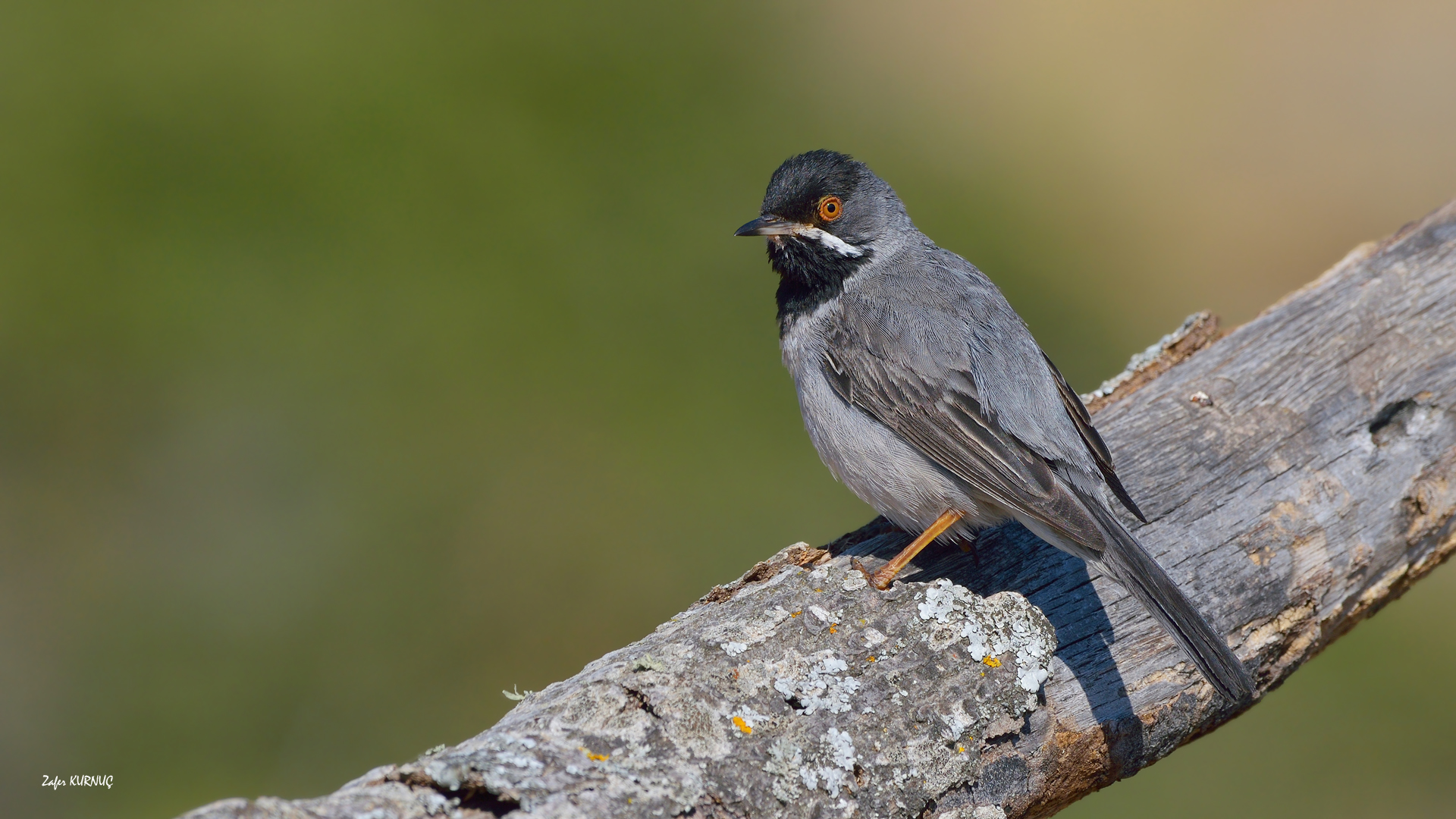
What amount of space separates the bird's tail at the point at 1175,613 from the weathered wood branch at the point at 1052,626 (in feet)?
1.14

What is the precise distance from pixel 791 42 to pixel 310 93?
5169 mm

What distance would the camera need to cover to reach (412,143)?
9.12 meters

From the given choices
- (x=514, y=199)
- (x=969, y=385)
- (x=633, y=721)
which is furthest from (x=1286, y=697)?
(x=514, y=199)

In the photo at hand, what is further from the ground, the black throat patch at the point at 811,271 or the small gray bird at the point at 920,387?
the black throat patch at the point at 811,271

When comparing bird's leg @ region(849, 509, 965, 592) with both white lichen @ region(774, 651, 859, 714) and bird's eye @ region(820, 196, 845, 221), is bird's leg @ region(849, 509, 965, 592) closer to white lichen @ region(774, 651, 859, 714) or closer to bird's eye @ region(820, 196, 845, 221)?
white lichen @ region(774, 651, 859, 714)

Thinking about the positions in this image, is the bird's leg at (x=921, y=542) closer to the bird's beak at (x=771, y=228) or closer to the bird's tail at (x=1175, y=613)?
the bird's tail at (x=1175, y=613)

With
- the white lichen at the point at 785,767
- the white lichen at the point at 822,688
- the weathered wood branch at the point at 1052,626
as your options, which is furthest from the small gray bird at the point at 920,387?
the white lichen at the point at 785,767

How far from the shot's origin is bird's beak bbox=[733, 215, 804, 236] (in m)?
→ 5.20

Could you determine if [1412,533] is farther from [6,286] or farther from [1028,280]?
[6,286]

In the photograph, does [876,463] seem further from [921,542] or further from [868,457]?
[921,542]

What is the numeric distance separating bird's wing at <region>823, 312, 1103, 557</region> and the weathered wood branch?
0.41m

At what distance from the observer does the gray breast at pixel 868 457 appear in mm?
4488

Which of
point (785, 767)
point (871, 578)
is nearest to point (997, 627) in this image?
point (871, 578)

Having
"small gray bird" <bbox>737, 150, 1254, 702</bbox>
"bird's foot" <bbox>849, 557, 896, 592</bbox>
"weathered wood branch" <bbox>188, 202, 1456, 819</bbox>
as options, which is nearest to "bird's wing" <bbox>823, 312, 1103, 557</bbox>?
"small gray bird" <bbox>737, 150, 1254, 702</bbox>
